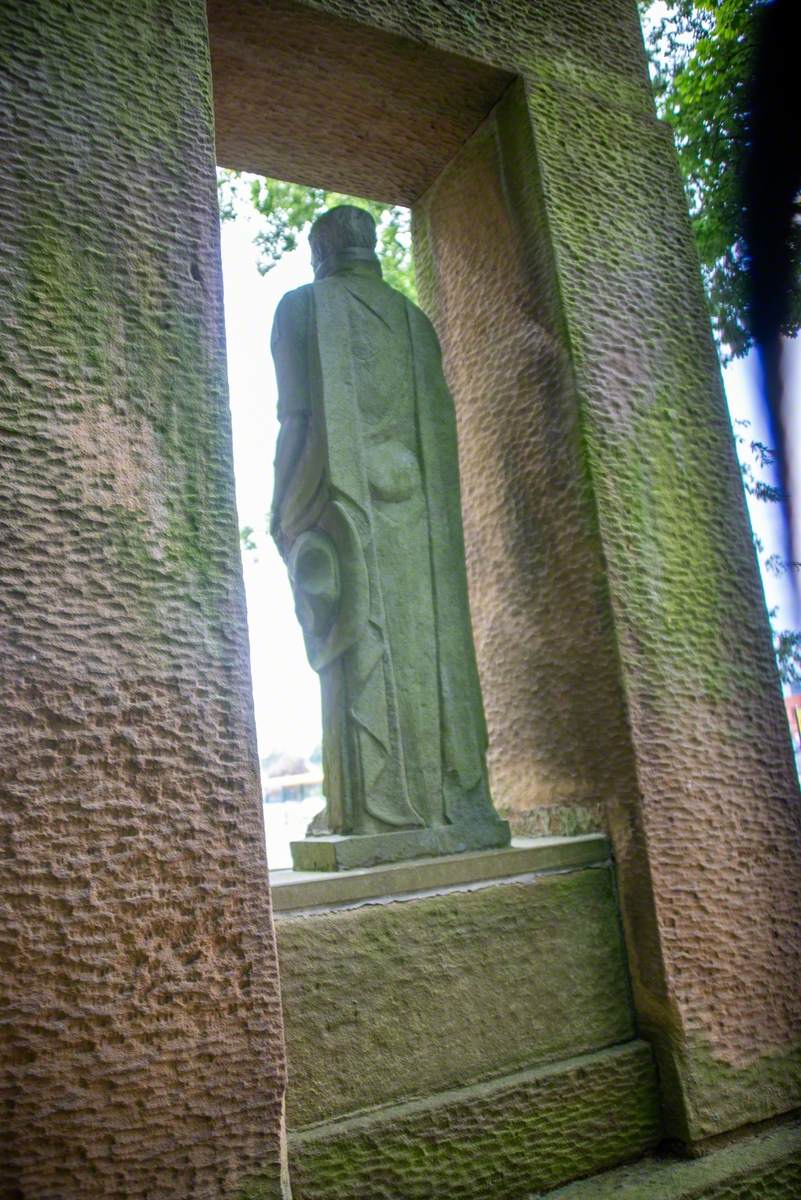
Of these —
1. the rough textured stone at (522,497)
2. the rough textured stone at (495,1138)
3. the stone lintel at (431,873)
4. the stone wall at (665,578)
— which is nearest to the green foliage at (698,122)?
A: the stone wall at (665,578)

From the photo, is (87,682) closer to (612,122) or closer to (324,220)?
(324,220)

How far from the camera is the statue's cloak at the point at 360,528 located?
265 centimetres

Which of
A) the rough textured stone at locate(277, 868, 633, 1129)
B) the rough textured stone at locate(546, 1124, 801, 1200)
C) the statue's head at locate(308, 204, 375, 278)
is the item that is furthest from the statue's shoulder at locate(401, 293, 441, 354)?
the rough textured stone at locate(546, 1124, 801, 1200)

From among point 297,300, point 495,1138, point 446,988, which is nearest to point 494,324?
point 297,300

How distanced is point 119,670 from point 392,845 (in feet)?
3.22

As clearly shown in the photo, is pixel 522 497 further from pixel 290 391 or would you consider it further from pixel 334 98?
pixel 334 98

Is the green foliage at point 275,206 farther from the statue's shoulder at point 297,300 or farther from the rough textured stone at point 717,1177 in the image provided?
the rough textured stone at point 717,1177

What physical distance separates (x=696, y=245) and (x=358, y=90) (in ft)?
4.02

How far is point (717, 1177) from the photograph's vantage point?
7.64ft

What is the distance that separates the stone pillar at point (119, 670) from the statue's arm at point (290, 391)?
2.05ft

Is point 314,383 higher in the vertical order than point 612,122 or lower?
lower

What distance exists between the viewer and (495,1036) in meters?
2.36

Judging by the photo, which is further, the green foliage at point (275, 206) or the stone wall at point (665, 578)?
the green foliage at point (275, 206)

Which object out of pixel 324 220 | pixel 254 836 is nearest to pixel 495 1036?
pixel 254 836
